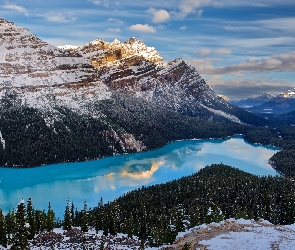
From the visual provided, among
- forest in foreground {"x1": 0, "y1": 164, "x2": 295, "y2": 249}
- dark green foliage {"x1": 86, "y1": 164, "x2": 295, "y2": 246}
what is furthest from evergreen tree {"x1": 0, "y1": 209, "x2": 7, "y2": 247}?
dark green foliage {"x1": 86, "y1": 164, "x2": 295, "y2": 246}

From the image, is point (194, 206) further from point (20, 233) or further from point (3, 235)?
point (20, 233)

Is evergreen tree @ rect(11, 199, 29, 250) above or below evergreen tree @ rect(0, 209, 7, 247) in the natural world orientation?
above

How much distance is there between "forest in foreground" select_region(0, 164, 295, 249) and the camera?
346ft

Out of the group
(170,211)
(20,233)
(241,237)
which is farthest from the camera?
(170,211)

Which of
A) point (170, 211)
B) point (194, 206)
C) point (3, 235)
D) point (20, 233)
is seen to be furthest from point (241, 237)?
point (194, 206)

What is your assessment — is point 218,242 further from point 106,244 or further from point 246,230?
point 106,244

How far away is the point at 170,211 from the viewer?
137 meters

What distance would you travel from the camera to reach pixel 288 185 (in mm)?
170750

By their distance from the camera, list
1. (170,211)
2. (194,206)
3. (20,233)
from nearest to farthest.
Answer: (20,233)
(170,211)
(194,206)

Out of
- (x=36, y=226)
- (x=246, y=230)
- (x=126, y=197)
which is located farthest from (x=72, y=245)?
(x=126, y=197)

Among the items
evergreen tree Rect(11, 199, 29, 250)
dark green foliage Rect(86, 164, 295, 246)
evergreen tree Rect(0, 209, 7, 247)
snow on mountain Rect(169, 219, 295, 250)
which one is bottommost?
dark green foliage Rect(86, 164, 295, 246)

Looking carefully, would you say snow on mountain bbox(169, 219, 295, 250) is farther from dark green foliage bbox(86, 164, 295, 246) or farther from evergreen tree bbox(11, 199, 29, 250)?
evergreen tree bbox(11, 199, 29, 250)

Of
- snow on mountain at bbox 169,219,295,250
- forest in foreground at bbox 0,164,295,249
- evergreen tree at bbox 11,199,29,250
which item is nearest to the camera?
snow on mountain at bbox 169,219,295,250

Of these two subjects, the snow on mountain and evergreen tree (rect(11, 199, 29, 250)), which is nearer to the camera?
the snow on mountain
